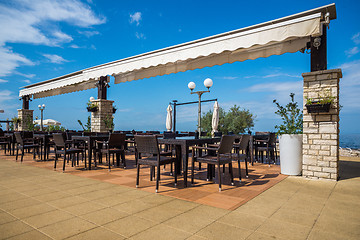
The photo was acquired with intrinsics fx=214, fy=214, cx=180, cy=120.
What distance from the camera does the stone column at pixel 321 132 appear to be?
4121mm

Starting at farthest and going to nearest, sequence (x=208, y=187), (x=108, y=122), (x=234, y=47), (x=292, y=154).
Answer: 1. (x=108, y=122)
2. (x=234, y=47)
3. (x=292, y=154)
4. (x=208, y=187)

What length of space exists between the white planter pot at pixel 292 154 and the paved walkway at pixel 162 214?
982 millimetres

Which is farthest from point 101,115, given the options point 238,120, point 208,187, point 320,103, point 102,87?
point 238,120

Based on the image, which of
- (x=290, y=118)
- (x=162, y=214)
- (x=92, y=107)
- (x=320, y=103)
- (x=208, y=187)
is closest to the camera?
(x=162, y=214)

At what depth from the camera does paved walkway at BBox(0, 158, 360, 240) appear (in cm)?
185

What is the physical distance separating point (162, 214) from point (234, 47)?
382 centimetres

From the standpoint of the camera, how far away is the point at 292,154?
4555mm

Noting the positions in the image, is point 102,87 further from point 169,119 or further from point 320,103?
point 320,103

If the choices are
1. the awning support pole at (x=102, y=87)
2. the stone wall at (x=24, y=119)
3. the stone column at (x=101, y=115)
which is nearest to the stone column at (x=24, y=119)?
the stone wall at (x=24, y=119)

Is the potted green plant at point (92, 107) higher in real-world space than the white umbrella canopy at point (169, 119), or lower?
higher

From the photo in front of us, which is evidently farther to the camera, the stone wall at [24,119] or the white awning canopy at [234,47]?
the stone wall at [24,119]

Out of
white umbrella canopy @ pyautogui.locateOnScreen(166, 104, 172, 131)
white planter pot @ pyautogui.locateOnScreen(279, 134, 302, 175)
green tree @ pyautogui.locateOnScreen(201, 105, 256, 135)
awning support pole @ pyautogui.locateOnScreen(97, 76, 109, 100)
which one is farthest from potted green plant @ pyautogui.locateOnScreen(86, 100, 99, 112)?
green tree @ pyautogui.locateOnScreen(201, 105, 256, 135)

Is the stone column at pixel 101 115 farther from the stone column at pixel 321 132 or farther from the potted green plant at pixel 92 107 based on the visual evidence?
the stone column at pixel 321 132

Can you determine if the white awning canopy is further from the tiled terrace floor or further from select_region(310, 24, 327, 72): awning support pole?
the tiled terrace floor
